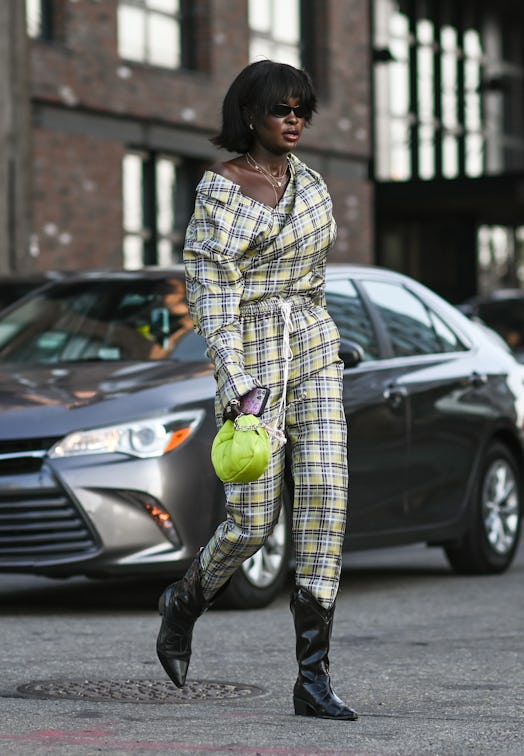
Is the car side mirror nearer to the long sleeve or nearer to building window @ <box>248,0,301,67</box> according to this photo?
the long sleeve

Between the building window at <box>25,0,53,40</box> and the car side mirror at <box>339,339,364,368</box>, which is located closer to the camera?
the car side mirror at <box>339,339,364,368</box>

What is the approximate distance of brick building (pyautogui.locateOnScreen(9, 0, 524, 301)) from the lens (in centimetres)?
2117

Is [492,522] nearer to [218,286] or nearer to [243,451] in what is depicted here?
[218,286]

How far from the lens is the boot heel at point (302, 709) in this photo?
17.7 feet

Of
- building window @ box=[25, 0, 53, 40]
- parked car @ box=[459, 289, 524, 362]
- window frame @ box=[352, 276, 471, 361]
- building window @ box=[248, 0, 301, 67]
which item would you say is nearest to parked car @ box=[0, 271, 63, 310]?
window frame @ box=[352, 276, 471, 361]

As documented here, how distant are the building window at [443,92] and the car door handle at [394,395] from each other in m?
23.1

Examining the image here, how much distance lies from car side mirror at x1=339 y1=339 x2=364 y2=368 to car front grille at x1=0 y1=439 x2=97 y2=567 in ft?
4.56

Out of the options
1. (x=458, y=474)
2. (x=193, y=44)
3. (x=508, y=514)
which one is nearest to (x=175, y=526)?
(x=458, y=474)

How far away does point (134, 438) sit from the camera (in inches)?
312

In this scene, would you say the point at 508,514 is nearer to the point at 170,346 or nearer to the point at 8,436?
the point at 170,346

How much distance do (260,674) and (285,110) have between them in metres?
1.99

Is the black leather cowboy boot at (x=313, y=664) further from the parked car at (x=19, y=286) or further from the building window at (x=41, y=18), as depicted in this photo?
the building window at (x=41, y=18)

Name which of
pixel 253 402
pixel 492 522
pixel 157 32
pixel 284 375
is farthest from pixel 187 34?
pixel 253 402

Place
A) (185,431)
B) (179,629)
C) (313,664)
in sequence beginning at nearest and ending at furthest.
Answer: (313,664) → (179,629) → (185,431)
